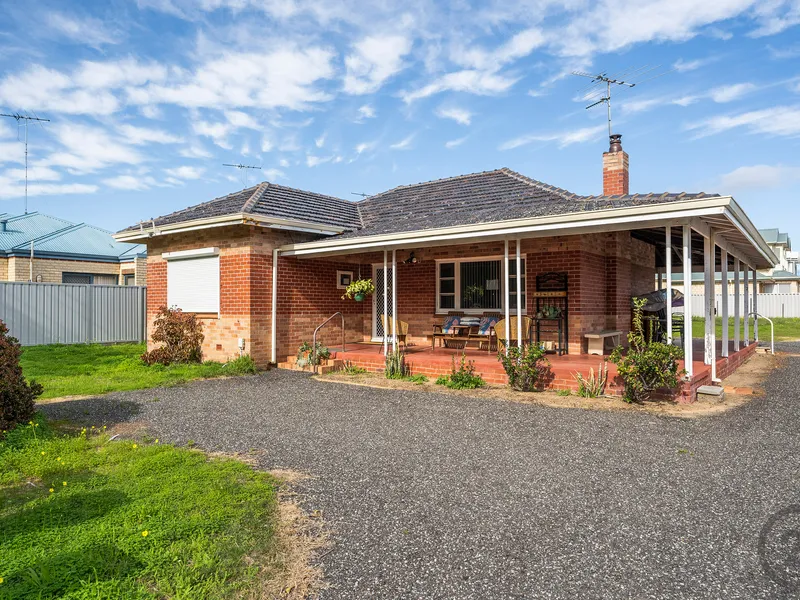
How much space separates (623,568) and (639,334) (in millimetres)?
5304

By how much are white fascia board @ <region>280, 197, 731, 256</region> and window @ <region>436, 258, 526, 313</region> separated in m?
2.45

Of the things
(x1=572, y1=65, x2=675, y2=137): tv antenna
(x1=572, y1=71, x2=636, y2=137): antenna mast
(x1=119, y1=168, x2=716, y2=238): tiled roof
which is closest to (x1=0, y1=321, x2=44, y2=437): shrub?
(x1=119, y1=168, x2=716, y2=238): tiled roof

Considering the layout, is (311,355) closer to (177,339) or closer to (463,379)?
(177,339)

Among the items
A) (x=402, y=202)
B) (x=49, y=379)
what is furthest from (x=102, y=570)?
(x=402, y=202)

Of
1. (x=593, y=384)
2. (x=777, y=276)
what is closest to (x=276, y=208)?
(x=593, y=384)

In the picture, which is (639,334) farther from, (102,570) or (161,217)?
(161,217)

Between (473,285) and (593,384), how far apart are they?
457 centimetres

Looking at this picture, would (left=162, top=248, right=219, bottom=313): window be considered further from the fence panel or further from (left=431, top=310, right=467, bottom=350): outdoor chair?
the fence panel

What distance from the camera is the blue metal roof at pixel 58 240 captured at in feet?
68.7

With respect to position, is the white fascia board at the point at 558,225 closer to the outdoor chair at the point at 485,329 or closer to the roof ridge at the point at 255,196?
the roof ridge at the point at 255,196

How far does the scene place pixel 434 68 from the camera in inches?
497

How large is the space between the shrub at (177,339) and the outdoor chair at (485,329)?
6.40 meters

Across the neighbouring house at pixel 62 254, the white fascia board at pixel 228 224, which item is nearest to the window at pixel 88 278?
the neighbouring house at pixel 62 254

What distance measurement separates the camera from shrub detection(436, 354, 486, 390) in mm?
8938
